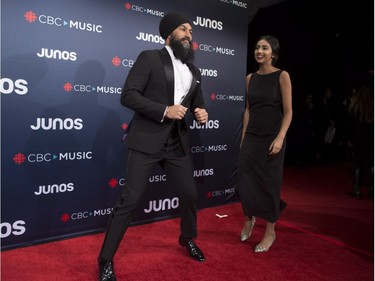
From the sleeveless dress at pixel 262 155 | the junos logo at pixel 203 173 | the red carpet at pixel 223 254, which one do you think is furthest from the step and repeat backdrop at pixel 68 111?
the sleeveless dress at pixel 262 155

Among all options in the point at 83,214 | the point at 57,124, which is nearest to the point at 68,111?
the point at 57,124

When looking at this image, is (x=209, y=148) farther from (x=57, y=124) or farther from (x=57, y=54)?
(x=57, y=54)

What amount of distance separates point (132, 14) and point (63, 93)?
0.98 meters

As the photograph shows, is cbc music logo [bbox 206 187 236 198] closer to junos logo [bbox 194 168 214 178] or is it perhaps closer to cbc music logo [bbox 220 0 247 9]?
junos logo [bbox 194 168 214 178]

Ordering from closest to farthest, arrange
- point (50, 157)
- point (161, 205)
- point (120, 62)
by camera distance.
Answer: point (50, 157) < point (120, 62) < point (161, 205)

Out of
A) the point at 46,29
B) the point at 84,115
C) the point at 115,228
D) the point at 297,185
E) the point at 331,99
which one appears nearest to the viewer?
the point at 115,228

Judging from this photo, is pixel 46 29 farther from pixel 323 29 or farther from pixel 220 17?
pixel 323 29

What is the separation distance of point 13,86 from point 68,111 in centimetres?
46

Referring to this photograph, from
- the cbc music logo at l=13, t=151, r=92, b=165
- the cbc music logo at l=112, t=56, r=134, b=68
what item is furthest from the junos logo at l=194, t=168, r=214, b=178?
the cbc music logo at l=112, t=56, r=134, b=68

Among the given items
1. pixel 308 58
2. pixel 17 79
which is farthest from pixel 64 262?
pixel 308 58

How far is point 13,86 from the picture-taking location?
8.82 ft

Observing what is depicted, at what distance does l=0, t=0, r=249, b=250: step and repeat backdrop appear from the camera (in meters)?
2.73

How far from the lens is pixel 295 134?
298 inches

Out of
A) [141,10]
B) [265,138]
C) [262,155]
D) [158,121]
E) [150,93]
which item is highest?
[141,10]
